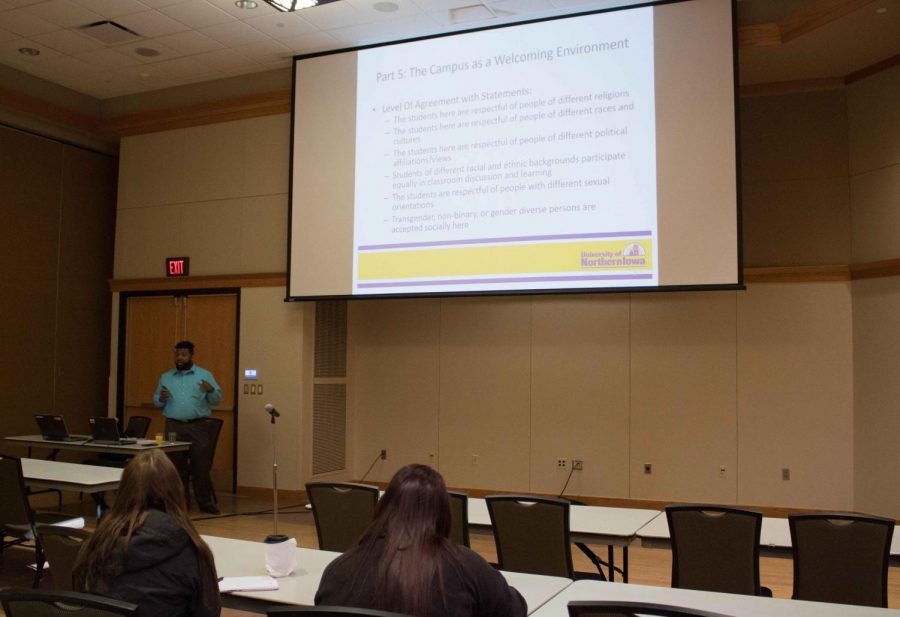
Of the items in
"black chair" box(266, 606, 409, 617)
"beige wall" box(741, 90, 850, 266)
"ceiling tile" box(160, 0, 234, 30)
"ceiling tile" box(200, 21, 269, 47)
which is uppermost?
"ceiling tile" box(160, 0, 234, 30)

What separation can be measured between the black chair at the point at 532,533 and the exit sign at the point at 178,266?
6.41 m

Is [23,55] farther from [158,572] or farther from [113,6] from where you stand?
[158,572]

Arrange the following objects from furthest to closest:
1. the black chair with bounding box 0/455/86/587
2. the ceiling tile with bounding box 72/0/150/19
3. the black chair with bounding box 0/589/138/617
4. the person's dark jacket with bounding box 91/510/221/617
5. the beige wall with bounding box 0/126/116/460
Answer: the beige wall with bounding box 0/126/116/460 < the ceiling tile with bounding box 72/0/150/19 < the black chair with bounding box 0/455/86/587 < the person's dark jacket with bounding box 91/510/221/617 < the black chair with bounding box 0/589/138/617

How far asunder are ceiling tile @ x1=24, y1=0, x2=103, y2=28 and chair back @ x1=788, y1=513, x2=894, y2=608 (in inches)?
278

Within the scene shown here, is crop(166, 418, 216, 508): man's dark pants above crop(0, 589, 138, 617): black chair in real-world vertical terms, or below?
below

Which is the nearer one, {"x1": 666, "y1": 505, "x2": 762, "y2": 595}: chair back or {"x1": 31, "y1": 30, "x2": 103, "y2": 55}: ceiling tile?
{"x1": 666, "y1": 505, "x2": 762, "y2": 595}: chair back

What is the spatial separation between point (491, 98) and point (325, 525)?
4266 millimetres

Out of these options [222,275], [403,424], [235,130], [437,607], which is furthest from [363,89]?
[437,607]

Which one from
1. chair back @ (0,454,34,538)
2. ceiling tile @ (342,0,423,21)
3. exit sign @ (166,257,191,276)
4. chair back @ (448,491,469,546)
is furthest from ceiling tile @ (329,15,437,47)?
chair back @ (448,491,469,546)

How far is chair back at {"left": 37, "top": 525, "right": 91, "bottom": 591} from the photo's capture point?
2.68 meters

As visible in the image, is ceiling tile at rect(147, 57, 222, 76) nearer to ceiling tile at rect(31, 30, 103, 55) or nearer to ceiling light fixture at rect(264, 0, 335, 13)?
ceiling tile at rect(31, 30, 103, 55)

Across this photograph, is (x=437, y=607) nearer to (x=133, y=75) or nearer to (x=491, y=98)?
(x=491, y=98)

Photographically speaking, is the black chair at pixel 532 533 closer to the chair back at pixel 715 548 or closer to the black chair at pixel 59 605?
the chair back at pixel 715 548

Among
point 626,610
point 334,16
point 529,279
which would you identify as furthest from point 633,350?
point 626,610
